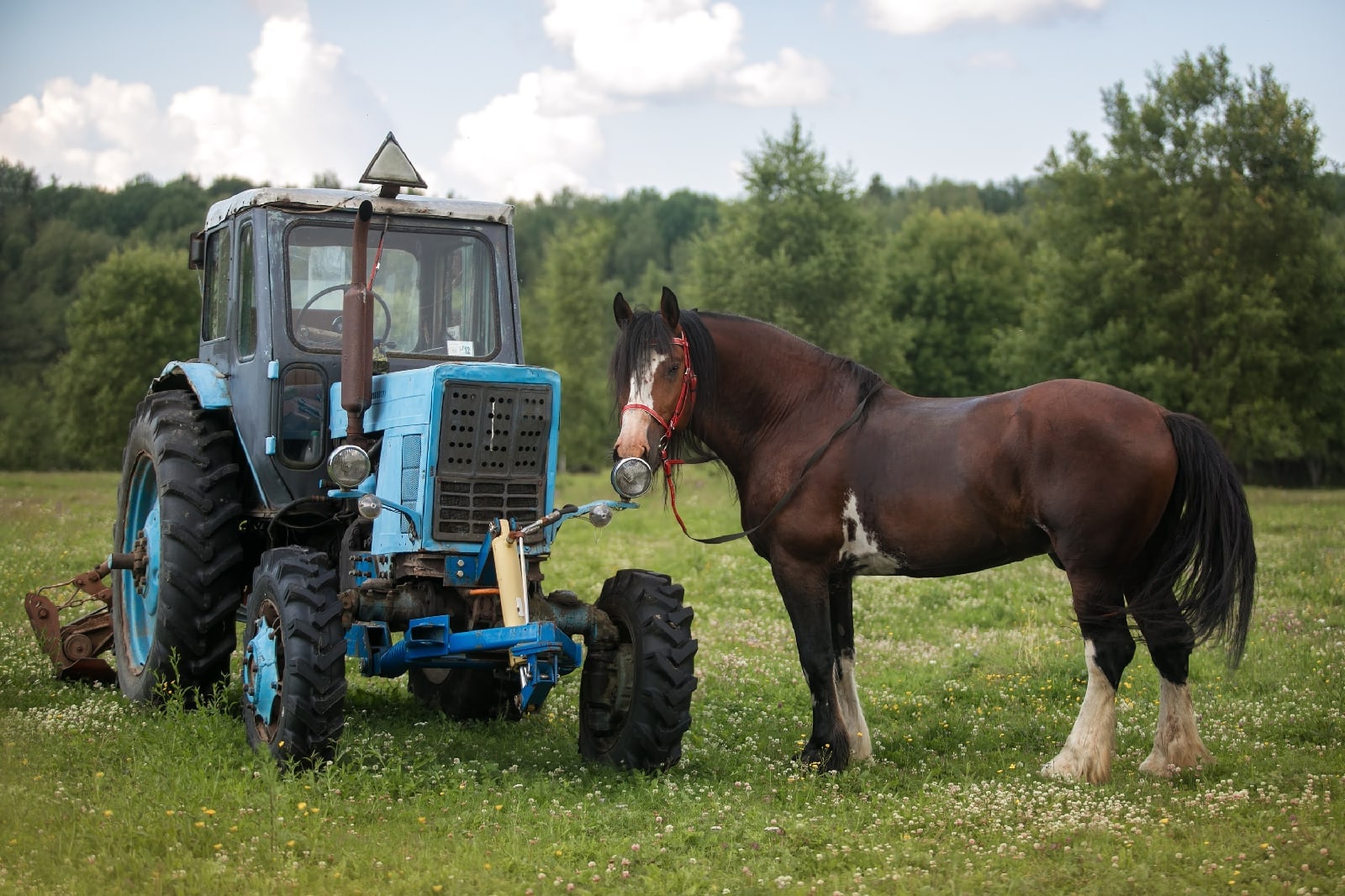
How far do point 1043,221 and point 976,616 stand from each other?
26.3 meters

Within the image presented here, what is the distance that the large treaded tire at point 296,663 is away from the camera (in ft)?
19.5

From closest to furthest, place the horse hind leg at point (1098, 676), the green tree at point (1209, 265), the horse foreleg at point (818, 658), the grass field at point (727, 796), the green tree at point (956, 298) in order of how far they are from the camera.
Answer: the grass field at point (727, 796) → the horse hind leg at point (1098, 676) → the horse foreleg at point (818, 658) → the green tree at point (1209, 265) → the green tree at point (956, 298)

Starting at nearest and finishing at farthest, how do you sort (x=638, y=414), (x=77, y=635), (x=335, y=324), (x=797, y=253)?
(x=638, y=414)
(x=335, y=324)
(x=77, y=635)
(x=797, y=253)

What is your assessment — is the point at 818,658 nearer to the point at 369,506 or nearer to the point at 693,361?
the point at 693,361

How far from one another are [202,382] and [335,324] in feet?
3.39

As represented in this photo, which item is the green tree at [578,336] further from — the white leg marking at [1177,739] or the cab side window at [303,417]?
the white leg marking at [1177,739]

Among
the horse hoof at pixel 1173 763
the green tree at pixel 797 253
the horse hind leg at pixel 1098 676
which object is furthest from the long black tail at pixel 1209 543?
the green tree at pixel 797 253

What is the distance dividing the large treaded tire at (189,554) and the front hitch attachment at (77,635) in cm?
74

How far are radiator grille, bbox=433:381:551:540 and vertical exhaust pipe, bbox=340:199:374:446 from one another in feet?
1.83

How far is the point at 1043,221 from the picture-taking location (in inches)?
1405

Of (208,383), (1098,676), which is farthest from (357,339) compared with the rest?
(1098,676)

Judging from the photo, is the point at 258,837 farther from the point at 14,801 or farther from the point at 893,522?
the point at 893,522

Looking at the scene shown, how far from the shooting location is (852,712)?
723 cm

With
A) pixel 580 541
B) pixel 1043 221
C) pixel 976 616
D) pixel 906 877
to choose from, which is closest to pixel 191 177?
pixel 1043 221
